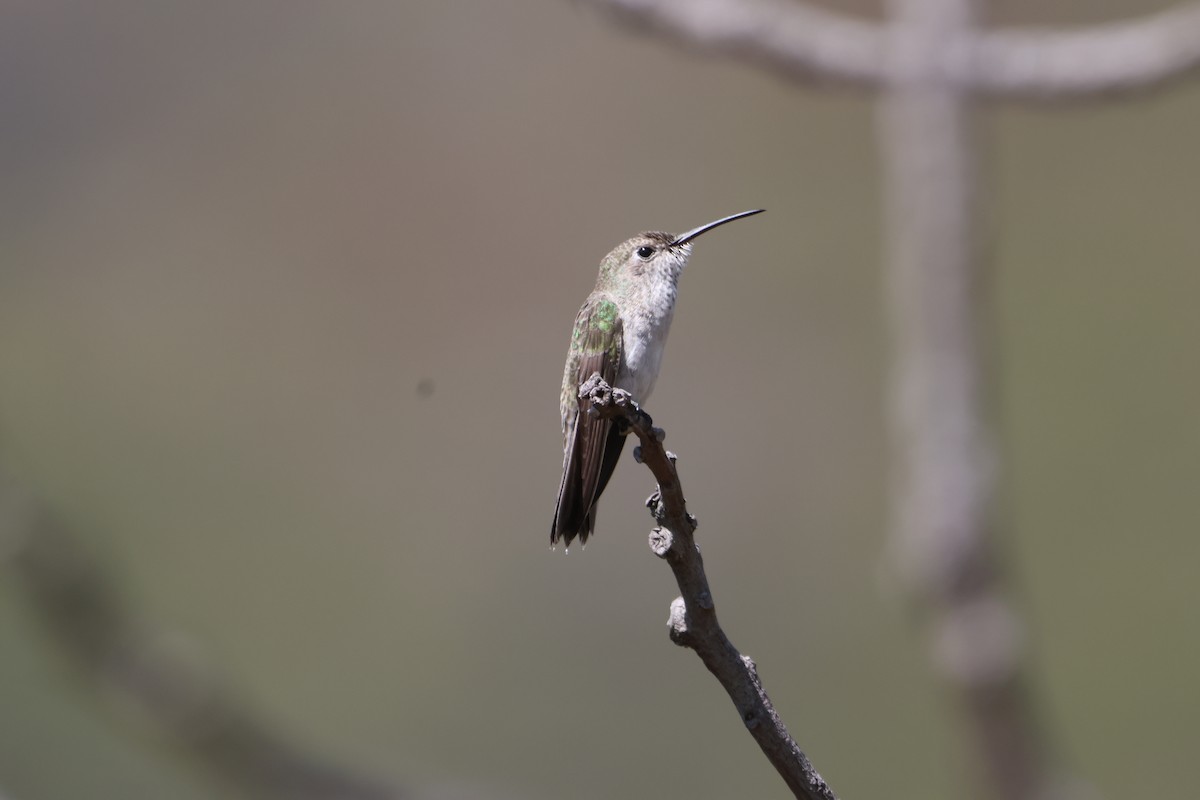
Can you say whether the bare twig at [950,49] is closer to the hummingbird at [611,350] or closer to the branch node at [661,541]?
the hummingbird at [611,350]

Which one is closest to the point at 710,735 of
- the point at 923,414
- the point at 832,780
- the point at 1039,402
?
the point at 832,780

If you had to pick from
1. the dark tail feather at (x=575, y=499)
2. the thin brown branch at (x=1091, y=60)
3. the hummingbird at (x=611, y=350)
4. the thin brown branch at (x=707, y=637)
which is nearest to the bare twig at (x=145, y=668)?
the hummingbird at (x=611, y=350)

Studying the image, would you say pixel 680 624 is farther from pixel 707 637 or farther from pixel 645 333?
pixel 645 333

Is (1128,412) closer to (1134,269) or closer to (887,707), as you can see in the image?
(1134,269)

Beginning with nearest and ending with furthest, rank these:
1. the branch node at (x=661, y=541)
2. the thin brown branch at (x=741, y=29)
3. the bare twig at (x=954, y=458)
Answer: the branch node at (x=661, y=541) < the thin brown branch at (x=741, y=29) < the bare twig at (x=954, y=458)

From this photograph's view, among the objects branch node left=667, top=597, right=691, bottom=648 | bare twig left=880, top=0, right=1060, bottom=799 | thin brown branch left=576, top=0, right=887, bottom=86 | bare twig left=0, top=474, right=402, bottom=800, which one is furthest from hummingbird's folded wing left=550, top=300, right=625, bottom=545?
bare twig left=880, top=0, right=1060, bottom=799

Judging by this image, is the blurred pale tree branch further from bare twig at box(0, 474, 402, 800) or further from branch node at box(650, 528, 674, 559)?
branch node at box(650, 528, 674, 559)
